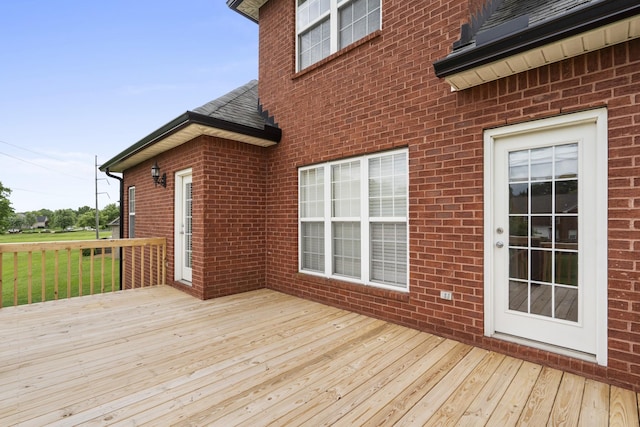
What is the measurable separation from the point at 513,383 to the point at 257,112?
5.32m

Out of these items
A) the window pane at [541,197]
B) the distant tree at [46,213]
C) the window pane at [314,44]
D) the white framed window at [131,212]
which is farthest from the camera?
the distant tree at [46,213]

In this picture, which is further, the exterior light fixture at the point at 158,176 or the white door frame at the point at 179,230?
the exterior light fixture at the point at 158,176

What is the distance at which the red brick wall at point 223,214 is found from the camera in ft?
14.8

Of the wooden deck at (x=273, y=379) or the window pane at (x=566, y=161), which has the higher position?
the window pane at (x=566, y=161)

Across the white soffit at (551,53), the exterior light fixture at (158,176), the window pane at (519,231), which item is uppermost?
the white soffit at (551,53)

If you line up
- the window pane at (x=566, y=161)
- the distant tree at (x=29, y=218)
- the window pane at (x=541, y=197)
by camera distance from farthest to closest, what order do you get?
the distant tree at (x=29, y=218), the window pane at (x=541, y=197), the window pane at (x=566, y=161)

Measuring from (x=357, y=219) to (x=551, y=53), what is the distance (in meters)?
2.51

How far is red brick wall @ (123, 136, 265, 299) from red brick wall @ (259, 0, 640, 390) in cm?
54

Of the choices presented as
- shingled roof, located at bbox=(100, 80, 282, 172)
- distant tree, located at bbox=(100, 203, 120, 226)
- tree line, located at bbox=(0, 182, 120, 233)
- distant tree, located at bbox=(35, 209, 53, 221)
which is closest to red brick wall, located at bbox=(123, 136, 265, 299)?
shingled roof, located at bbox=(100, 80, 282, 172)

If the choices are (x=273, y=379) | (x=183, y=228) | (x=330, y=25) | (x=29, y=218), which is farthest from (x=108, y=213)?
(x=273, y=379)

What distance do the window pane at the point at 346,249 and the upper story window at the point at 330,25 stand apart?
2.64 m

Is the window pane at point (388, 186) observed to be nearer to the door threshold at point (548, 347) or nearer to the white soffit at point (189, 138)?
the door threshold at point (548, 347)

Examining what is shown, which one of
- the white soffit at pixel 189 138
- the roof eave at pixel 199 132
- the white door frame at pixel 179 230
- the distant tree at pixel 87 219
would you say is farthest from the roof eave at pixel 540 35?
the distant tree at pixel 87 219

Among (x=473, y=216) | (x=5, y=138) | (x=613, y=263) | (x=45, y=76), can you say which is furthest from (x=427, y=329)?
(x=5, y=138)
